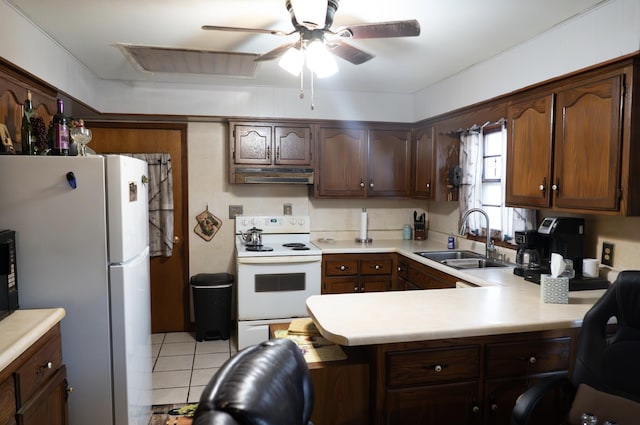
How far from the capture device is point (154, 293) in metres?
4.16

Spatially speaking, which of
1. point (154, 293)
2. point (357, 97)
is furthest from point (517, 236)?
point (154, 293)

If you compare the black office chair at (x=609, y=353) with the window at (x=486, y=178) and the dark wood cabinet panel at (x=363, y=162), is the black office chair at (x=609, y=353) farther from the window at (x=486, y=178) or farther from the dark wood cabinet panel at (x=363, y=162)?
the dark wood cabinet panel at (x=363, y=162)

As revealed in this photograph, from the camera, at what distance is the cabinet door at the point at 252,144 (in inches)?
155

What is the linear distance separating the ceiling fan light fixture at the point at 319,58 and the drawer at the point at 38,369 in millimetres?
1752

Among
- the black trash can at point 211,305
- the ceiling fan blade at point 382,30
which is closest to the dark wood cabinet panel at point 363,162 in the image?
the black trash can at point 211,305

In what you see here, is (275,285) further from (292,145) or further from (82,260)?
(82,260)

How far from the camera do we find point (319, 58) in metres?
2.10

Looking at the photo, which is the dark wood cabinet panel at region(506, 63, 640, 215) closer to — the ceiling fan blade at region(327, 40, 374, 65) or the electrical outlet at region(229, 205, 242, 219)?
the ceiling fan blade at region(327, 40, 374, 65)

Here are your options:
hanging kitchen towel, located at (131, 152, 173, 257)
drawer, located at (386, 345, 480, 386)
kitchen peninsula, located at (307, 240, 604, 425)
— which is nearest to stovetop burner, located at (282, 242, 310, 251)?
hanging kitchen towel, located at (131, 152, 173, 257)

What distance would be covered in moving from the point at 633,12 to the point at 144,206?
8.91 ft

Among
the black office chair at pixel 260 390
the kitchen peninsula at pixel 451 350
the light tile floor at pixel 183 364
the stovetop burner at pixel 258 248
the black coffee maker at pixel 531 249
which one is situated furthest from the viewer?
the stovetop burner at pixel 258 248

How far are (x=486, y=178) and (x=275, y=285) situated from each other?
1972mm

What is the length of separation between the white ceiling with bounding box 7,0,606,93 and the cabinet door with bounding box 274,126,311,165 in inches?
31.3

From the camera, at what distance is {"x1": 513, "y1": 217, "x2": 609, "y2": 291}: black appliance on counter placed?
235 centimetres
